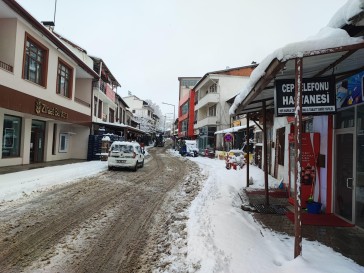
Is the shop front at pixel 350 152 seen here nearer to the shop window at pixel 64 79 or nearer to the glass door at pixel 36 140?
the shop window at pixel 64 79

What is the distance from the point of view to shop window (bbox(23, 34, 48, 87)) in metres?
15.5

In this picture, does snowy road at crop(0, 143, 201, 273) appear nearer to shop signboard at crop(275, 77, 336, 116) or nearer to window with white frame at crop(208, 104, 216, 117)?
shop signboard at crop(275, 77, 336, 116)

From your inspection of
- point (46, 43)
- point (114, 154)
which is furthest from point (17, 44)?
point (114, 154)

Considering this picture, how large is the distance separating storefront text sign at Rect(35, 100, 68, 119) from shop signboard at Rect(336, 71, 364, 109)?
1462cm

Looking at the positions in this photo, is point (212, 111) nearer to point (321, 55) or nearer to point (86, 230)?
point (86, 230)

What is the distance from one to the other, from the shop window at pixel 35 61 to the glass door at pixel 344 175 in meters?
14.9

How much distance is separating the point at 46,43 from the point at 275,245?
17.0 m

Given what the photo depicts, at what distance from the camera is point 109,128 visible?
3244 centimetres

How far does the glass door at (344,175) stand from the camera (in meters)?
6.70

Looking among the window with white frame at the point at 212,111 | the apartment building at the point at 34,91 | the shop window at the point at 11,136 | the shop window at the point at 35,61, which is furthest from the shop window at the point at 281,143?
the window with white frame at the point at 212,111

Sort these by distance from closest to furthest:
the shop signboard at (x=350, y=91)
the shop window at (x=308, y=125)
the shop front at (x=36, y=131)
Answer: the shop signboard at (x=350, y=91) → the shop window at (x=308, y=125) → the shop front at (x=36, y=131)

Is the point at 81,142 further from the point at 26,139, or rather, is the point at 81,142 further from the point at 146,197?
the point at 146,197

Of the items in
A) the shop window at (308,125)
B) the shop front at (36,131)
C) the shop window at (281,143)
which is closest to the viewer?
the shop window at (308,125)

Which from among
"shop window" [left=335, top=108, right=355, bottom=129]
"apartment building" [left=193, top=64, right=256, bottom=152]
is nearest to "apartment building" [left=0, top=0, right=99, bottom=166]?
"shop window" [left=335, top=108, right=355, bottom=129]
